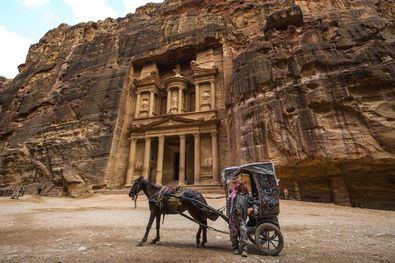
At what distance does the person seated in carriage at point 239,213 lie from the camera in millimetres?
4555

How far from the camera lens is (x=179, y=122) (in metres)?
25.3

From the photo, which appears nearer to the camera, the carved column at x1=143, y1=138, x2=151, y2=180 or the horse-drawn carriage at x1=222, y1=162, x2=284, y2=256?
the horse-drawn carriage at x1=222, y1=162, x2=284, y2=256

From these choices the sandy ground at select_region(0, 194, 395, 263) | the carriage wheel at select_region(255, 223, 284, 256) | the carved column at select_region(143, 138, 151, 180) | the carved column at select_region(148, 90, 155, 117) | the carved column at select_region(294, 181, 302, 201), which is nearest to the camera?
the sandy ground at select_region(0, 194, 395, 263)

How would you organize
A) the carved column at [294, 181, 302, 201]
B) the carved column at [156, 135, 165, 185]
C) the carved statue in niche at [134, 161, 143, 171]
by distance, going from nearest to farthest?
1. the carved column at [294, 181, 302, 201]
2. the carved column at [156, 135, 165, 185]
3. the carved statue in niche at [134, 161, 143, 171]

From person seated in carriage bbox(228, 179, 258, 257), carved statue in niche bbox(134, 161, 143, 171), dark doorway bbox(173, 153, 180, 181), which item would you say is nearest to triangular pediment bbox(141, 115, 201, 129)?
→ carved statue in niche bbox(134, 161, 143, 171)

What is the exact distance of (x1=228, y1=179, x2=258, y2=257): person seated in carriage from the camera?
455cm

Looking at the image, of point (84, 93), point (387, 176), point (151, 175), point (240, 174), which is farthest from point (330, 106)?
point (84, 93)

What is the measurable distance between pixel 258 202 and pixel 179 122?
20.7 m

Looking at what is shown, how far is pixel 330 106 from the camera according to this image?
44.6 ft

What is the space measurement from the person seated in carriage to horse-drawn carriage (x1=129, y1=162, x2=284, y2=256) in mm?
190

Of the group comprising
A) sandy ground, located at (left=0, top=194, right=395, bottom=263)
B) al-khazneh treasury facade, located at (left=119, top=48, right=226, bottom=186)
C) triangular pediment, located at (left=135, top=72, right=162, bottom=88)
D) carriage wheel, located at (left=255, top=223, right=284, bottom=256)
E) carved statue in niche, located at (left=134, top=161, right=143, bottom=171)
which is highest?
triangular pediment, located at (left=135, top=72, right=162, bottom=88)

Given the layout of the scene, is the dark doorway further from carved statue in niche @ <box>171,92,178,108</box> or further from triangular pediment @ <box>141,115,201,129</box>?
carved statue in niche @ <box>171,92,178,108</box>

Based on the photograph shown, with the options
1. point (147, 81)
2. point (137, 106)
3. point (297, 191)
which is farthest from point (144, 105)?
point (297, 191)

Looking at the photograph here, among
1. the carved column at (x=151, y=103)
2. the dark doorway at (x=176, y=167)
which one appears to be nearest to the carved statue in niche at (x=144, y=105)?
the carved column at (x=151, y=103)
